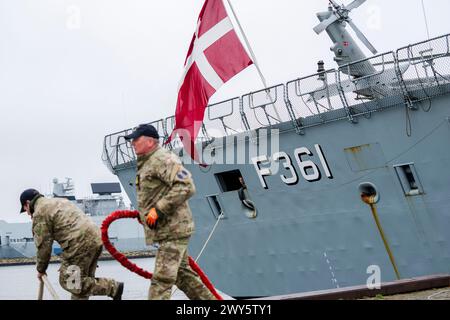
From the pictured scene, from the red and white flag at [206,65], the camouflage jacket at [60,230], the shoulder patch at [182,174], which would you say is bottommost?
the camouflage jacket at [60,230]

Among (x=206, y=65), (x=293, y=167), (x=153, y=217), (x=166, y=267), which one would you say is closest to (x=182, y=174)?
(x=153, y=217)

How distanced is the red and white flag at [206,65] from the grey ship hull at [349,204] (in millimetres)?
2669

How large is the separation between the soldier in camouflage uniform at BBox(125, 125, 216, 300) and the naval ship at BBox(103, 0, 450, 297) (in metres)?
6.13

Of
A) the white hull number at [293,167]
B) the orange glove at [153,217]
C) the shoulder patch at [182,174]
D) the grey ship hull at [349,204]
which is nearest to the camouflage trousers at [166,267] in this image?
the orange glove at [153,217]

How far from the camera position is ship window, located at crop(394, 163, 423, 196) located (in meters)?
14.6

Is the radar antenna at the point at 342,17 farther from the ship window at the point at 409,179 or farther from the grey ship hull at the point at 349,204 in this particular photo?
the ship window at the point at 409,179

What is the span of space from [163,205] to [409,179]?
9307mm

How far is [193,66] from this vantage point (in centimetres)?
1452

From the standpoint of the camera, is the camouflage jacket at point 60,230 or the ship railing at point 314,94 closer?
the camouflage jacket at point 60,230

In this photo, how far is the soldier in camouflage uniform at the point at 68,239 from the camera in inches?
316

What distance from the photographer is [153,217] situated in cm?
673
